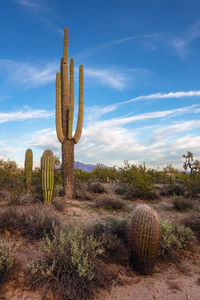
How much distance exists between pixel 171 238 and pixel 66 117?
7.63 m

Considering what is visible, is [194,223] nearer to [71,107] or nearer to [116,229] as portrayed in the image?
[116,229]

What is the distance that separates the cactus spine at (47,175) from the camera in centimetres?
866

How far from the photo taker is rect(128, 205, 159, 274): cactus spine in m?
4.28

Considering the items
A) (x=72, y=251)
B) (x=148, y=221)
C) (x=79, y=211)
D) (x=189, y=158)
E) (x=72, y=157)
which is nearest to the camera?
(x=72, y=251)

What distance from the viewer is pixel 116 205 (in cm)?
911

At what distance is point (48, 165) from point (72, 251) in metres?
5.37

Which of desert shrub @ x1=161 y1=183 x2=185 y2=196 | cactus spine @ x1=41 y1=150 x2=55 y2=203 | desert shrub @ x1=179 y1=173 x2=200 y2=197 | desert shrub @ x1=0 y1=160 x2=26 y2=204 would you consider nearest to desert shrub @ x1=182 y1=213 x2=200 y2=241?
cactus spine @ x1=41 y1=150 x2=55 y2=203

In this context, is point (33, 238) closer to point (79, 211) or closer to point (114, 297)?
point (114, 297)

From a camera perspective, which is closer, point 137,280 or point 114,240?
point 137,280

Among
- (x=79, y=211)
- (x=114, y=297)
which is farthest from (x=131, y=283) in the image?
(x=79, y=211)

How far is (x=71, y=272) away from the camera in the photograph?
3766 millimetres

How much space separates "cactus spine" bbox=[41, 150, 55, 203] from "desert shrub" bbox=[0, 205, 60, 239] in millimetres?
2447

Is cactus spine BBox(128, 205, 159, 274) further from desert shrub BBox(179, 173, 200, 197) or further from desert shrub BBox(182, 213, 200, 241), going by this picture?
desert shrub BBox(179, 173, 200, 197)

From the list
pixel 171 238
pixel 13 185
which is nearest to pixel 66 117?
pixel 13 185
